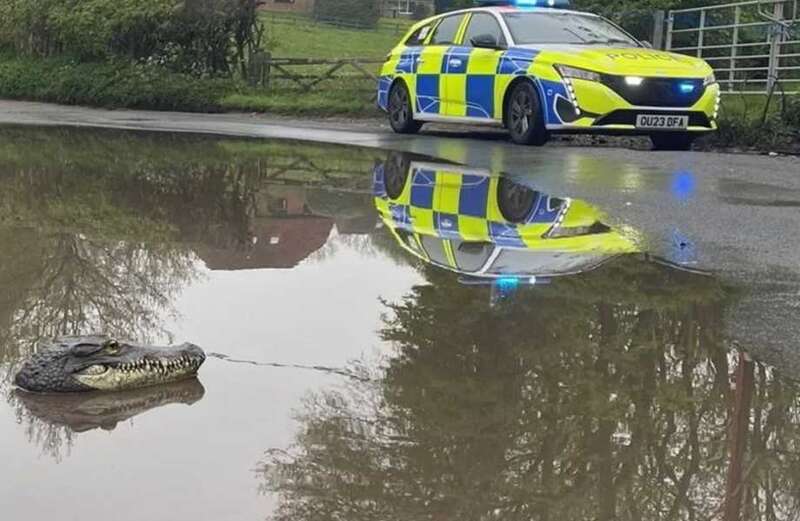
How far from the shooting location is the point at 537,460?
2539 mm

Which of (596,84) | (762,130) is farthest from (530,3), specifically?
(762,130)

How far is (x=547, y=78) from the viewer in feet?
32.4

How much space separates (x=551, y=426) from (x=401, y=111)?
10.5 meters

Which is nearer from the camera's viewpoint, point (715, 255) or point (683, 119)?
point (715, 255)

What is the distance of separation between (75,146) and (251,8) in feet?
34.9

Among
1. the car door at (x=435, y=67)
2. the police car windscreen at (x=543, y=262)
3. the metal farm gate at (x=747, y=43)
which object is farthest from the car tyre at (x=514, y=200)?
the metal farm gate at (x=747, y=43)

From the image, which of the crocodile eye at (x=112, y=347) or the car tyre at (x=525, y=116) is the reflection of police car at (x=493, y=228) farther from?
the car tyre at (x=525, y=116)

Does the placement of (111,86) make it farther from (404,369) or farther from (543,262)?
(404,369)

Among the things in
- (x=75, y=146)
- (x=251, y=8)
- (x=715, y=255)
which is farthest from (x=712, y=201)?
A: (x=251, y=8)

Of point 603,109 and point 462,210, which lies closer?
point 462,210

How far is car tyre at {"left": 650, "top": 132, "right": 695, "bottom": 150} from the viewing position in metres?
10.3

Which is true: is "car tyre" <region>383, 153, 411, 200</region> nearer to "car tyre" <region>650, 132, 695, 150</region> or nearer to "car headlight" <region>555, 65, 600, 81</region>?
"car headlight" <region>555, 65, 600, 81</region>

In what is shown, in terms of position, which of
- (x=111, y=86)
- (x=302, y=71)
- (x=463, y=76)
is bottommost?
(x=111, y=86)

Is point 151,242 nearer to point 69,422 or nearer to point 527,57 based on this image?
point 69,422
